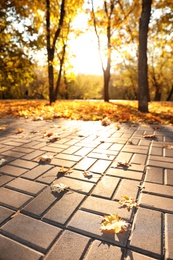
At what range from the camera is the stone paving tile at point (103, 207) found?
1.75 meters

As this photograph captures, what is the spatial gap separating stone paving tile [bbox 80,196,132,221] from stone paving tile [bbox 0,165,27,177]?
113 cm

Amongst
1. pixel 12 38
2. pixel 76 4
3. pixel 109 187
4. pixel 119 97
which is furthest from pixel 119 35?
pixel 119 97

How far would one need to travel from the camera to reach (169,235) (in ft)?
4.89

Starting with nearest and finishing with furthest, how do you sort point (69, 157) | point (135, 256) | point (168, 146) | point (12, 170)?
point (135, 256), point (12, 170), point (69, 157), point (168, 146)

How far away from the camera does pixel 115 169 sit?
2654mm

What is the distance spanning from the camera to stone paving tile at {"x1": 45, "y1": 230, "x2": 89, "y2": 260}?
4.36 feet

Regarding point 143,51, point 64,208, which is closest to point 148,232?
point 64,208

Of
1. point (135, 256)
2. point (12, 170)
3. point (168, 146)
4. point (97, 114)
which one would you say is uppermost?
point (97, 114)

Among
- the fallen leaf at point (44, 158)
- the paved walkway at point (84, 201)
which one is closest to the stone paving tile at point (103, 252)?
the paved walkway at point (84, 201)

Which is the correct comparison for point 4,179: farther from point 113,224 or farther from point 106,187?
point 113,224

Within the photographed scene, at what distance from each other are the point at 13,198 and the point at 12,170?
723 mm

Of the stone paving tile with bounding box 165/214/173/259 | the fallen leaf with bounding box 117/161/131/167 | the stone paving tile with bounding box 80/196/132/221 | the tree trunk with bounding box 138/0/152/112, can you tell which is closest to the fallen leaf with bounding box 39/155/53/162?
the fallen leaf with bounding box 117/161/131/167

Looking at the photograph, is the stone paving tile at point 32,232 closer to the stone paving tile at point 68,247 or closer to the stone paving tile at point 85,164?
the stone paving tile at point 68,247

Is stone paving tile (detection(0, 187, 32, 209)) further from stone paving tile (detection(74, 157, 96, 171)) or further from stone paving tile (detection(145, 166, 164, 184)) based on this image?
stone paving tile (detection(145, 166, 164, 184))
